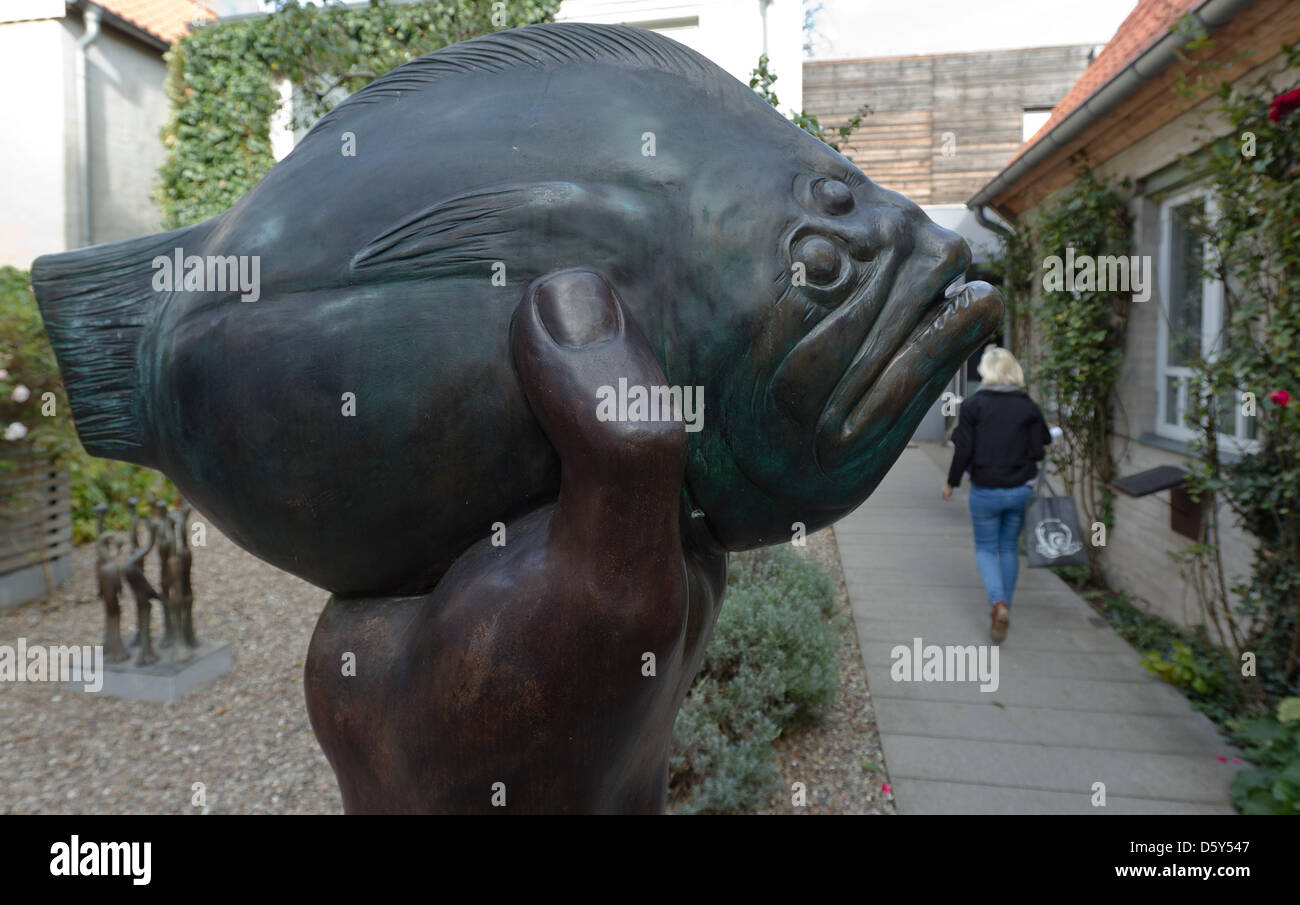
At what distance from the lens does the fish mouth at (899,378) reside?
117cm

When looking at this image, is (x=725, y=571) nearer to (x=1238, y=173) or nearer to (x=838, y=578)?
(x=1238, y=173)

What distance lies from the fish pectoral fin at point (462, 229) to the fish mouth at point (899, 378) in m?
0.45

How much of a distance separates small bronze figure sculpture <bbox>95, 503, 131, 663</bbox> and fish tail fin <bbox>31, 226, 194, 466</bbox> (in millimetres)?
4266

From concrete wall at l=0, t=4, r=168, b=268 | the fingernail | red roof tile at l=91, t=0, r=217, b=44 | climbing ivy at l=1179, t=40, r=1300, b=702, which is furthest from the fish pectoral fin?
red roof tile at l=91, t=0, r=217, b=44

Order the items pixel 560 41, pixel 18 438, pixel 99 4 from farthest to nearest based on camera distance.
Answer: pixel 99 4, pixel 18 438, pixel 560 41

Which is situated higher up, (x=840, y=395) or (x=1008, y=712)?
(x=840, y=395)

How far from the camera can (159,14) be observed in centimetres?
1194

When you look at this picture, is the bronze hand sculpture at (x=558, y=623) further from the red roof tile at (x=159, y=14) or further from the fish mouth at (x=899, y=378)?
the red roof tile at (x=159, y=14)

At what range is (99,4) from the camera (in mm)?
10453

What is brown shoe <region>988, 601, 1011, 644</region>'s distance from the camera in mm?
5555

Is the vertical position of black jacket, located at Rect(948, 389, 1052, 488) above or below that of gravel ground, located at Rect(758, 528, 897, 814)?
above

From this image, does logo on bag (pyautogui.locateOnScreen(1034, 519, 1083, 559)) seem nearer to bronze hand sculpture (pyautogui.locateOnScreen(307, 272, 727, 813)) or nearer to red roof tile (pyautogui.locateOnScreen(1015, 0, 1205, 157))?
red roof tile (pyautogui.locateOnScreen(1015, 0, 1205, 157))

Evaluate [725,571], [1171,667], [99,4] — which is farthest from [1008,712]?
[99,4]

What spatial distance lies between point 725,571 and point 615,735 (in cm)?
46
